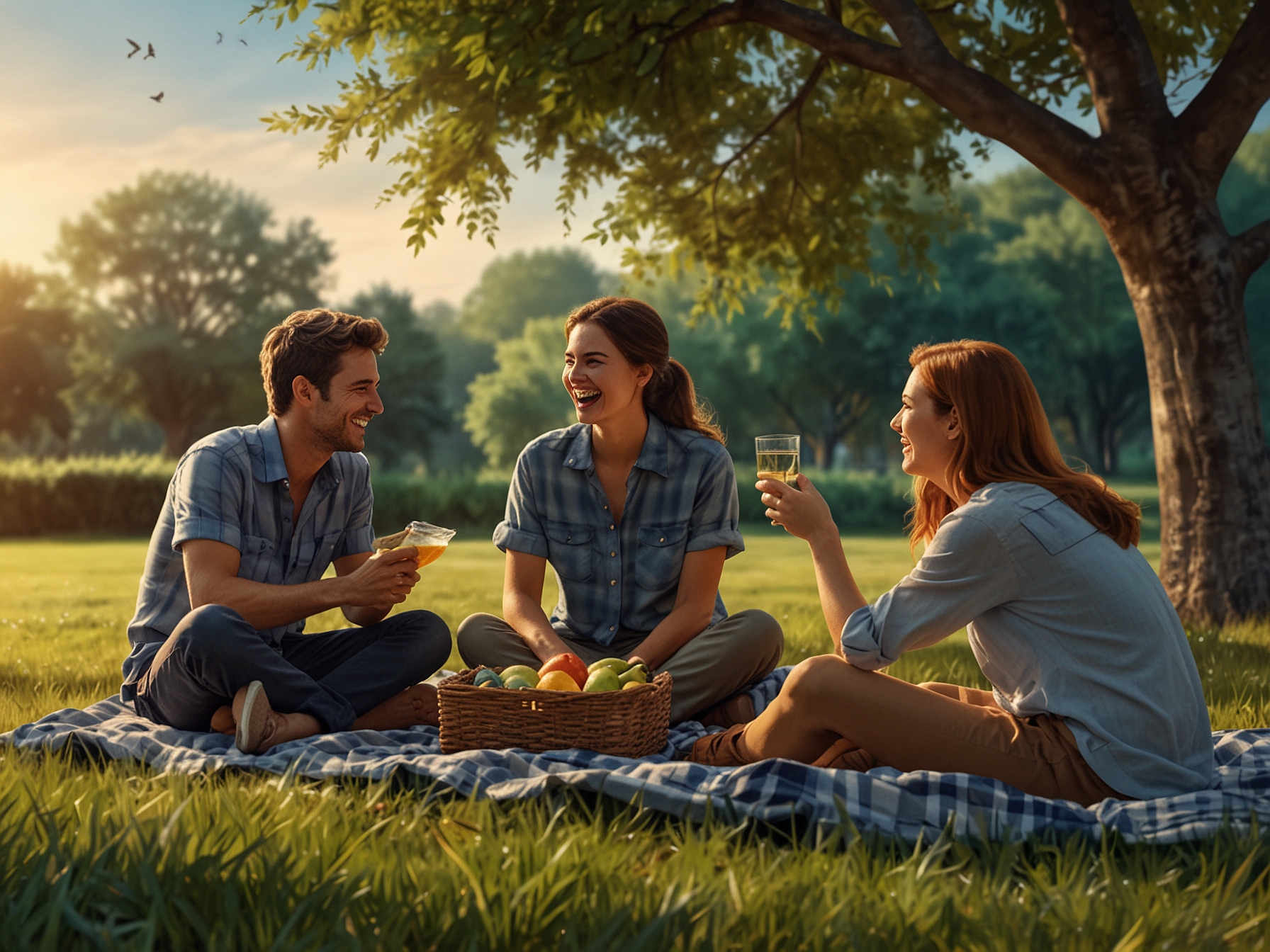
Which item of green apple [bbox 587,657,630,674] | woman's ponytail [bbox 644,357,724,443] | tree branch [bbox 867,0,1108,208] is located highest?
tree branch [bbox 867,0,1108,208]

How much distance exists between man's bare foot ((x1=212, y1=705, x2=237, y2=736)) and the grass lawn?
54cm

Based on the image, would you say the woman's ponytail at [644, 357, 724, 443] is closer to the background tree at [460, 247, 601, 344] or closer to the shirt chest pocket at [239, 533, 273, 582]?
the shirt chest pocket at [239, 533, 273, 582]

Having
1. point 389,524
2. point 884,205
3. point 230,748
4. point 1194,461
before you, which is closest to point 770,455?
point 230,748

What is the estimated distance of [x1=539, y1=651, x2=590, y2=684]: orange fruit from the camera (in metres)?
4.16

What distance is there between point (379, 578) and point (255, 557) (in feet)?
2.48

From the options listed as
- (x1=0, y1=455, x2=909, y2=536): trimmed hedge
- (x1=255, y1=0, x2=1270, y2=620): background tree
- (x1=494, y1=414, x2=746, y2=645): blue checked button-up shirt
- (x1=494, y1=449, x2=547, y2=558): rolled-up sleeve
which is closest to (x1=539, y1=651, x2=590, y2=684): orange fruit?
(x1=494, y1=414, x2=746, y2=645): blue checked button-up shirt

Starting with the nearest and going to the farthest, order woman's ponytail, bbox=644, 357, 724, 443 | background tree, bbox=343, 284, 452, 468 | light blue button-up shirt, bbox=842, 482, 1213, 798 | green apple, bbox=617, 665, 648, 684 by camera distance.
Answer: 1. light blue button-up shirt, bbox=842, 482, 1213, 798
2. green apple, bbox=617, 665, 648, 684
3. woman's ponytail, bbox=644, 357, 724, 443
4. background tree, bbox=343, 284, 452, 468

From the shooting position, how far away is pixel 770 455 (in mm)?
3971

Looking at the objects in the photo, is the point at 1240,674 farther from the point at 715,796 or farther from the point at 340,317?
the point at 340,317

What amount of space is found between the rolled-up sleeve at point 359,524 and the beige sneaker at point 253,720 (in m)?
1.00

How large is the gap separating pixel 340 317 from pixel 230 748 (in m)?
1.89

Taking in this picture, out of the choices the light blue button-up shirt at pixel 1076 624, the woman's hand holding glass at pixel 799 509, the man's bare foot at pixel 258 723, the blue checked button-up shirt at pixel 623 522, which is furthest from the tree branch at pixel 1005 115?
the man's bare foot at pixel 258 723

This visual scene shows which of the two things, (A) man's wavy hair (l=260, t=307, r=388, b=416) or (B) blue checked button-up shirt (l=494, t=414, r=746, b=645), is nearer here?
(A) man's wavy hair (l=260, t=307, r=388, b=416)

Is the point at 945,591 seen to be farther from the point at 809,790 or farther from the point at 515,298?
the point at 515,298
